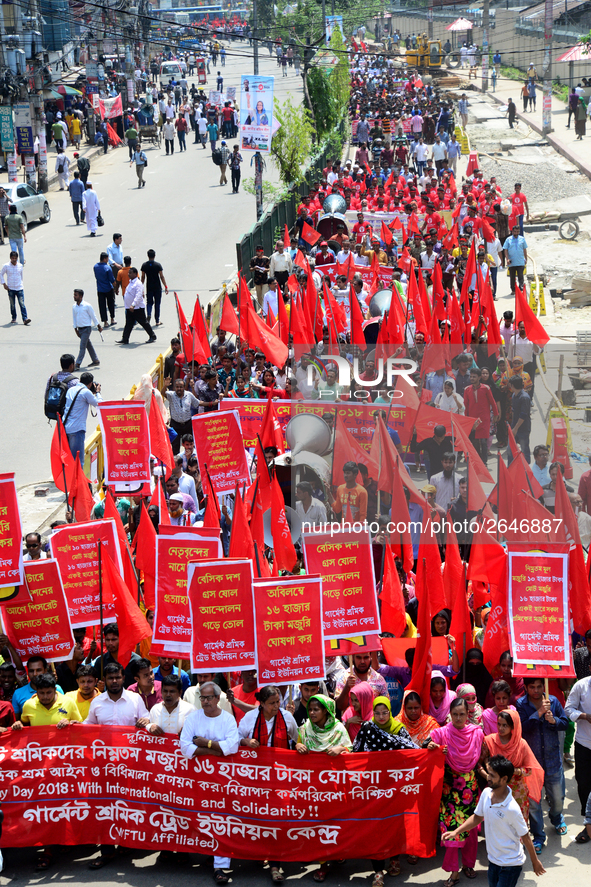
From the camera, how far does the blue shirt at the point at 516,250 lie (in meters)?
19.0

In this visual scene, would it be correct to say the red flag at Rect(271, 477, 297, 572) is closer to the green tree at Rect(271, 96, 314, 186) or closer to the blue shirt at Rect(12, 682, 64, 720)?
the blue shirt at Rect(12, 682, 64, 720)

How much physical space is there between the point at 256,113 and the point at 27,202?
899cm

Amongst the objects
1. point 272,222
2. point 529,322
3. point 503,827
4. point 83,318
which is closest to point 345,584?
point 503,827

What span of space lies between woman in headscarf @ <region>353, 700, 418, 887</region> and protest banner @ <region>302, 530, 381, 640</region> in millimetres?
716

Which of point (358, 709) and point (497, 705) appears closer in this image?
point (497, 705)

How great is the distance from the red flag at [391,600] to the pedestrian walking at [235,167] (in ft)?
85.2

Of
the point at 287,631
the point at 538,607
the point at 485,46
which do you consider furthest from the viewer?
the point at 485,46

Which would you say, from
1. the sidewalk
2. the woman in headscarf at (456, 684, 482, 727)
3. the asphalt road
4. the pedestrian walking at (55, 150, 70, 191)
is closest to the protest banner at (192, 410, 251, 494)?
the woman in headscarf at (456, 684, 482, 727)

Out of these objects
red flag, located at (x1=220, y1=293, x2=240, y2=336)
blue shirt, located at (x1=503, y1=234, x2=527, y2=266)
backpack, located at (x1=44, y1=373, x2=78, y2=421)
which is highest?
blue shirt, located at (x1=503, y1=234, x2=527, y2=266)

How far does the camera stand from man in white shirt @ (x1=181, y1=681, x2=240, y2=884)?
22.3ft

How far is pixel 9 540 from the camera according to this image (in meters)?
7.76

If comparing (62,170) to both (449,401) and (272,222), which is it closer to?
(272,222)

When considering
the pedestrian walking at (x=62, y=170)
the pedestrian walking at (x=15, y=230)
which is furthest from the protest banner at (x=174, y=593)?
the pedestrian walking at (x=62, y=170)

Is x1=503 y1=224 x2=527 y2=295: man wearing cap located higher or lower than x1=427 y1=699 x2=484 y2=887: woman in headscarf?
higher
